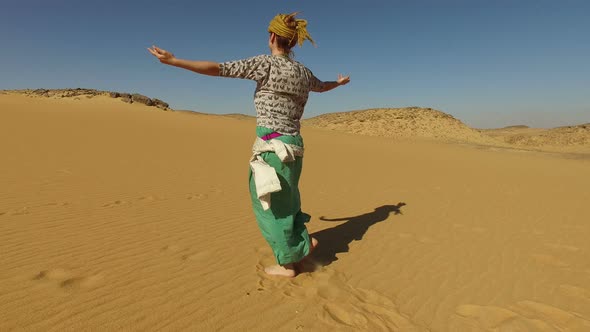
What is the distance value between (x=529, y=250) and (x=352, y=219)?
2.12 meters

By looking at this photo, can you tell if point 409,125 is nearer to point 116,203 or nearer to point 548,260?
point 548,260

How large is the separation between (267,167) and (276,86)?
616 mm

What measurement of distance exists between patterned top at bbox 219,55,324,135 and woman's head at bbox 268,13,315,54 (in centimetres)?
13

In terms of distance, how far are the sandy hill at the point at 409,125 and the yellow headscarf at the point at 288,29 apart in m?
28.1

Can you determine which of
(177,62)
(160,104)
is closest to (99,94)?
(160,104)

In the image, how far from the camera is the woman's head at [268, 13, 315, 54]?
2738mm

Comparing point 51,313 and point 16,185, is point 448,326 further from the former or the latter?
point 16,185

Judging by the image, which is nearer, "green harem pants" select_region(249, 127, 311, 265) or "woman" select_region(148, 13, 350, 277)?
"woman" select_region(148, 13, 350, 277)

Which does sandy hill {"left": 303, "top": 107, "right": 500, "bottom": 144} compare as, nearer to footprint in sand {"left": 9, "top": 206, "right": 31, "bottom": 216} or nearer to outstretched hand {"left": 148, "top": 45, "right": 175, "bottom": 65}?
footprint in sand {"left": 9, "top": 206, "right": 31, "bottom": 216}

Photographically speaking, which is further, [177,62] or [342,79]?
[342,79]

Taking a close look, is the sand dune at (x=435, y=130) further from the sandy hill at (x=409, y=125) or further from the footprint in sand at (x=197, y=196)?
the footprint in sand at (x=197, y=196)

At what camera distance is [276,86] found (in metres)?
2.73

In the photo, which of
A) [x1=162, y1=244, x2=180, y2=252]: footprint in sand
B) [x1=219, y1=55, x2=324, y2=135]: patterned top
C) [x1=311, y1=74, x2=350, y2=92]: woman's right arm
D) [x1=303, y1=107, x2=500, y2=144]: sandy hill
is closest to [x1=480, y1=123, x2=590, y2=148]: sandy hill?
[x1=303, y1=107, x2=500, y2=144]: sandy hill

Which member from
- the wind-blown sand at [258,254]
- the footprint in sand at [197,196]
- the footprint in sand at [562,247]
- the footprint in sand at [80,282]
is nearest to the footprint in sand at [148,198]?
the wind-blown sand at [258,254]
